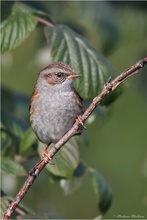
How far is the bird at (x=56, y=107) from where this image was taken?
502cm

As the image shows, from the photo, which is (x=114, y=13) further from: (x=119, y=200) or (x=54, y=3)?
(x=119, y=200)

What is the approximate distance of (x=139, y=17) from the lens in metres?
7.75

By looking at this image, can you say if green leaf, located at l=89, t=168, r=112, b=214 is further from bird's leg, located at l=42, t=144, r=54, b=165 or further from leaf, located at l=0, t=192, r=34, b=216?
leaf, located at l=0, t=192, r=34, b=216

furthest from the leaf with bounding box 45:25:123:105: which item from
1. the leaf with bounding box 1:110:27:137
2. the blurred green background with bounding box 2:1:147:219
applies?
the leaf with bounding box 1:110:27:137

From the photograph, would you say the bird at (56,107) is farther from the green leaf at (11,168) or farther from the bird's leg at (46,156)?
the green leaf at (11,168)

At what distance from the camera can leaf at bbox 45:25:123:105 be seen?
4965 mm

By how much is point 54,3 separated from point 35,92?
6.96ft

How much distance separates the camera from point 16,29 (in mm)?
5035

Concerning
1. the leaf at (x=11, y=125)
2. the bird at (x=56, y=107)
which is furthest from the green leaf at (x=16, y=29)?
the leaf at (x=11, y=125)

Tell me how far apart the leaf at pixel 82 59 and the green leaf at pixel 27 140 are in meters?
0.61

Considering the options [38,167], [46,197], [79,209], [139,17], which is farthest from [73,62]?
[79,209]

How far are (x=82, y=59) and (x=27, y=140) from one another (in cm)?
80

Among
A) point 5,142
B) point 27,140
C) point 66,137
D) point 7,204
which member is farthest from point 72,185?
point 66,137

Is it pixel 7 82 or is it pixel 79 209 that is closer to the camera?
pixel 79 209
